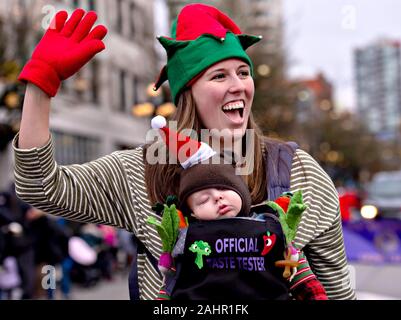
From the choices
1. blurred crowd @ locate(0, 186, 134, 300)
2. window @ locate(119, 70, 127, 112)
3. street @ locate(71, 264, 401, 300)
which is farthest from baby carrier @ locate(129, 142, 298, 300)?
window @ locate(119, 70, 127, 112)

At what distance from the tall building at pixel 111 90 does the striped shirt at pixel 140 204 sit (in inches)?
751

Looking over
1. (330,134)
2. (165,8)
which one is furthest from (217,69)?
(330,134)

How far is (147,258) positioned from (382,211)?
15680mm

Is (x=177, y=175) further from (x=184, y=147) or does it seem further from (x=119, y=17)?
A: (x=119, y=17)

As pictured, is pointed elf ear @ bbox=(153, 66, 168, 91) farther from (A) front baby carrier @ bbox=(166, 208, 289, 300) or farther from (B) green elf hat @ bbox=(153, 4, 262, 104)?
(A) front baby carrier @ bbox=(166, 208, 289, 300)

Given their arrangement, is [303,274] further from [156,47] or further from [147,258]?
[156,47]

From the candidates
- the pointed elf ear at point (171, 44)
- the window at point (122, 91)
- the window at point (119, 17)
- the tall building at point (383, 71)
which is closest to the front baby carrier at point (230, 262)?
the pointed elf ear at point (171, 44)

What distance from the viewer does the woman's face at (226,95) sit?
2.16m

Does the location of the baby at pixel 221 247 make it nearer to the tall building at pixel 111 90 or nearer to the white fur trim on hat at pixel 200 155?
the white fur trim on hat at pixel 200 155

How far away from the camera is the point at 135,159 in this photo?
2234 millimetres

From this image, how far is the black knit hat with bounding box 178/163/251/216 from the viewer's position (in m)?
1.93

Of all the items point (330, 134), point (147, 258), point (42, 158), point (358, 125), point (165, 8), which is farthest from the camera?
point (358, 125)

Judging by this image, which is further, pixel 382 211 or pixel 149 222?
pixel 382 211

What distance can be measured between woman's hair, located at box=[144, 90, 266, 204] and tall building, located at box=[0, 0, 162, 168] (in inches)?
749
